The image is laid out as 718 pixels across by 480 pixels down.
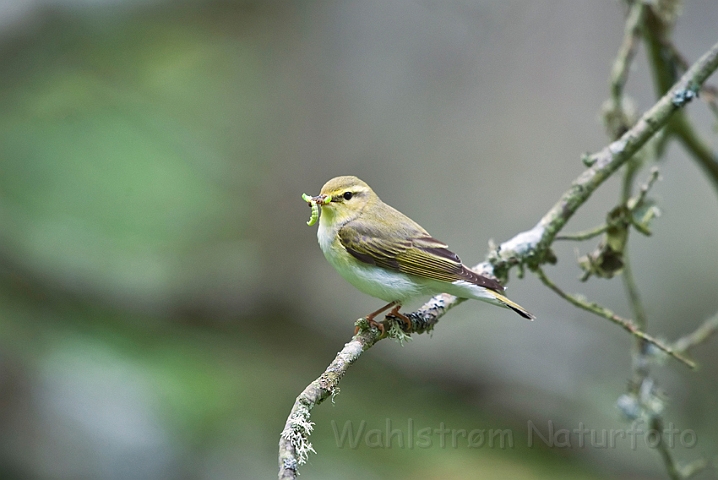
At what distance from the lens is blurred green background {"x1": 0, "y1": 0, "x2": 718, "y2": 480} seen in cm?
636

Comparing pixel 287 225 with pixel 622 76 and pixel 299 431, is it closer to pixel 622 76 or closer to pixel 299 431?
pixel 622 76

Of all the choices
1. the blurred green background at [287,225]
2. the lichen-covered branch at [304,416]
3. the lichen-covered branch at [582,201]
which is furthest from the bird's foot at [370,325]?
the blurred green background at [287,225]

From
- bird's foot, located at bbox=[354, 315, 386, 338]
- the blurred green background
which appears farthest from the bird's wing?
the blurred green background

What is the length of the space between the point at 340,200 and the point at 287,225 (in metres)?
4.34

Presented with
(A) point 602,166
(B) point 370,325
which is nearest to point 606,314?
(A) point 602,166

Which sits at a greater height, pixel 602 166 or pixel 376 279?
pixel 602 166

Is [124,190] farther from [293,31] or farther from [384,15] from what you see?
[384,15]

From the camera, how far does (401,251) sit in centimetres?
338

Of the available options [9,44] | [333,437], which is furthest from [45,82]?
[333,437]

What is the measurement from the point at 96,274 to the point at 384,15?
462 cm

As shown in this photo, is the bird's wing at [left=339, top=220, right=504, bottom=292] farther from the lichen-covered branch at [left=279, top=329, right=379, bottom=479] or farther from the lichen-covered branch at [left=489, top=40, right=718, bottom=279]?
the lichen-covered branch at [left=279, top=329, right=379, bottom=479]

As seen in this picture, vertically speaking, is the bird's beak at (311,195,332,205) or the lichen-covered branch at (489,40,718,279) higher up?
the bird's beak at (311,195,332,205)

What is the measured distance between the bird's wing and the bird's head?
94mm

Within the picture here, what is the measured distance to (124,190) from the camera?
Answer: 7.70 meters
